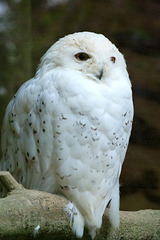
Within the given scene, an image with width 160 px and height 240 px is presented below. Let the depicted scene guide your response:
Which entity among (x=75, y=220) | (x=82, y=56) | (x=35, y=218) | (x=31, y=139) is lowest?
(x=75, y=220)

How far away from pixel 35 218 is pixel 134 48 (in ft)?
4.84

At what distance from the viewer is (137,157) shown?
2551 mm

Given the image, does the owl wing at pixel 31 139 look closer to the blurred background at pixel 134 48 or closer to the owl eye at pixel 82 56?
the owl eye at pixel 82 56

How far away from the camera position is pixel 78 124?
1.53 m

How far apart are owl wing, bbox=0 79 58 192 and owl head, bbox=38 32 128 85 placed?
133mm

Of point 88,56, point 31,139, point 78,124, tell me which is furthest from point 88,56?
point 31,139

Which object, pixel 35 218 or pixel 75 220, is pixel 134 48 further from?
pixel 35 218

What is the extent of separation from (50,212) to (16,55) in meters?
1.06

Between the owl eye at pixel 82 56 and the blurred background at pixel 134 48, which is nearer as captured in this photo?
the owl eye at pixel 82 56

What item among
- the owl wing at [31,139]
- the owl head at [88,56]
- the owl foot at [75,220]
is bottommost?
the owl foot at [75,220]

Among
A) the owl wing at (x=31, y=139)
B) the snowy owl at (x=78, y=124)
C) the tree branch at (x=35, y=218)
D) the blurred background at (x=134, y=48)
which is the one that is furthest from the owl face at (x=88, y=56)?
the blurred background at (x=134, y=48)

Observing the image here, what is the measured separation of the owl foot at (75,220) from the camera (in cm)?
152

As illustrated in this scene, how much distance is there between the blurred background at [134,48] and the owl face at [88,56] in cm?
84

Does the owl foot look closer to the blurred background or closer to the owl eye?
the owl eye
